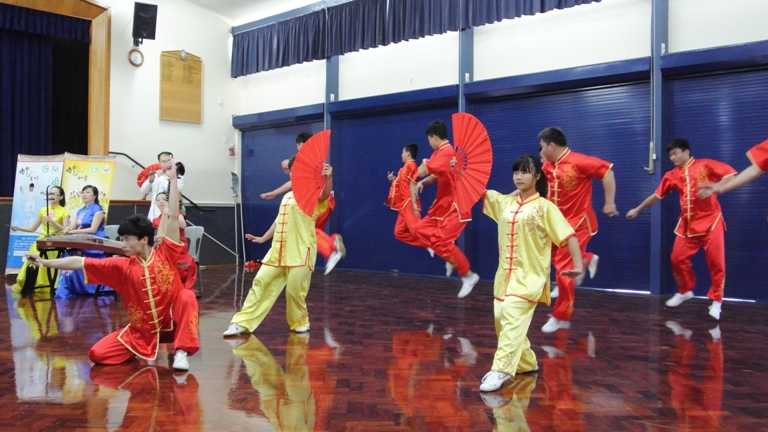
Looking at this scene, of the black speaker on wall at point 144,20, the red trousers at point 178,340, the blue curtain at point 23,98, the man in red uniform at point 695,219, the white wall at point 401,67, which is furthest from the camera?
the black speaker on wall at point 144,20

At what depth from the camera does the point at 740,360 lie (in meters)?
3.76

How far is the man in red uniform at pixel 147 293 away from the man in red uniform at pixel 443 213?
271cm

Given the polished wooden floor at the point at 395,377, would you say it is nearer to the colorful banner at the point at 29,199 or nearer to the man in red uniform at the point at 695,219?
the man in red uniform at the point at 695,219

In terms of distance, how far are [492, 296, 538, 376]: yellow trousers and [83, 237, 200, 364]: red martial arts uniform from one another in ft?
5.20

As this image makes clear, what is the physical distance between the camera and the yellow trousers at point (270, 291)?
4.31 meters

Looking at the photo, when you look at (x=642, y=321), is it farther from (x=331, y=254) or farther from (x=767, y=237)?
(x=331, y=254)

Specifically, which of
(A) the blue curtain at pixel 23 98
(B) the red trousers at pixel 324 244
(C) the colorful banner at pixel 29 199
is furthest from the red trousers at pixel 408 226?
(A) the blue curtain at pixel 23 98

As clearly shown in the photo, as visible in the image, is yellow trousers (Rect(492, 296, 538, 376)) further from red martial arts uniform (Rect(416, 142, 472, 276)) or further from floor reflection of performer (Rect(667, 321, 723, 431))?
red martial arts uniform (Rect(416, 142, 472, 276))

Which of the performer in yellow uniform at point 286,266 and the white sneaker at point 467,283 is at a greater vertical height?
the performer in yellow uniform at point 286,266

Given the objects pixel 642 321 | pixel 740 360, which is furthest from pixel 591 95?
pixel 740 360

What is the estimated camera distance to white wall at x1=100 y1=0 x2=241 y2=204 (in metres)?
9.80

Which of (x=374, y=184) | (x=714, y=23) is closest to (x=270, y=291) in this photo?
(x=714, y=23)

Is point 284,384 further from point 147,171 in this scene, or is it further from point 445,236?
point 147,171

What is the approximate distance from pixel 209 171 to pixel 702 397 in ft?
29.9
